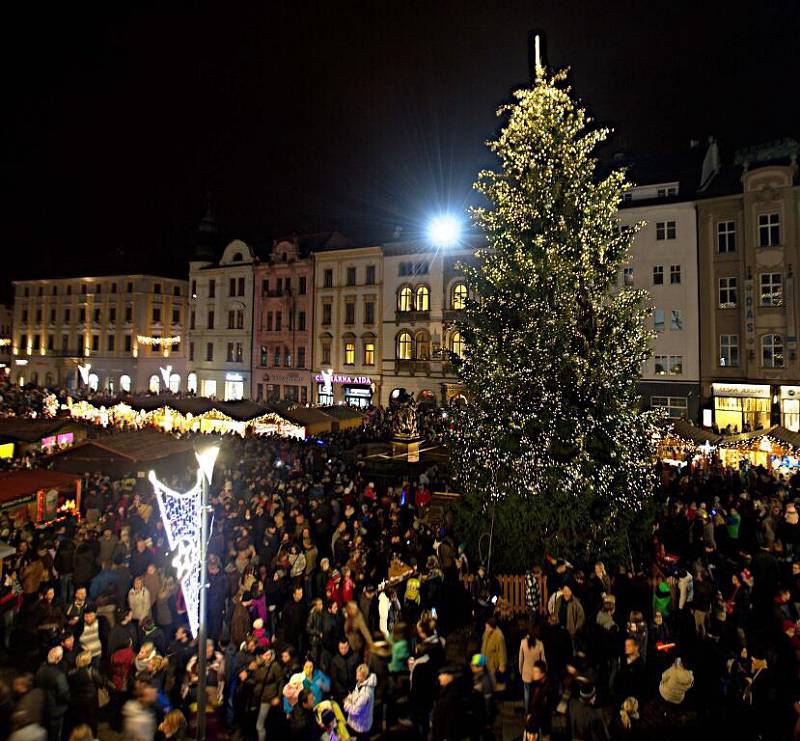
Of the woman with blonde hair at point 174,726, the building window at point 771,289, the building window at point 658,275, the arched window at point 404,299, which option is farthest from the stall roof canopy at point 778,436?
the arched window at point 404,299

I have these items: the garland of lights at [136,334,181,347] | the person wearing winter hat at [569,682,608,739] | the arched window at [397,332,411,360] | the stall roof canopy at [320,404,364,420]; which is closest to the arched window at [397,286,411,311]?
the arched window at [397,332,411,360]

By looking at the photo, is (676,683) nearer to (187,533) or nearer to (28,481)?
(187,533)

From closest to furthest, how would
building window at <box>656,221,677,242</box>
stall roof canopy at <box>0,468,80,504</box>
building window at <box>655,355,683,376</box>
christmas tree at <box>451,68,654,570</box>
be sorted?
christmas tree at <box>451,68,654,570</box>
stall roof canopy at <box>0,468,80,504</box>
building window at <box>655,355,683,376</box>
building window at <box>656,221,677,242</box>

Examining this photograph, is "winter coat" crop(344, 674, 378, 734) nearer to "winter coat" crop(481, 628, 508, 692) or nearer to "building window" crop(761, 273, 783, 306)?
"winter coat" crop(481, 628, 508, 692)

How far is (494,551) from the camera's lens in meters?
11.7

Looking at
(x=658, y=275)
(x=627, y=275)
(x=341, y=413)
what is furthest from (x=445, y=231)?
(x=341, y=413)

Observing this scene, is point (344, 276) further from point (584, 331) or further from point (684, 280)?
point (584, 331)

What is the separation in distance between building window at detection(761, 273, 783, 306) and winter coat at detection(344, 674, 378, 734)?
27.6 metres

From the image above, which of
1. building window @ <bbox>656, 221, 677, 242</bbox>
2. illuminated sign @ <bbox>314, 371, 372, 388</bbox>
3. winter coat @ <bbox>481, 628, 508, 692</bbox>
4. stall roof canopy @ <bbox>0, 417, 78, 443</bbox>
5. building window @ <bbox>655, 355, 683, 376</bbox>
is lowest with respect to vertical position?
winter coat @ <bbox>481, 628, 508, 692</bbox>

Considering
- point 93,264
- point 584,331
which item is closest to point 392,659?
point 584,331

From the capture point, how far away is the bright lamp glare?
3684 cm

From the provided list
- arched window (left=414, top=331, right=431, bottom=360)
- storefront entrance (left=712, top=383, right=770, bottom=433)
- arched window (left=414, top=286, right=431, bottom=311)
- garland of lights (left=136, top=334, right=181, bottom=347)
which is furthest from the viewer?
garland of lights (left=136, top=334, right=181, bottom=347)

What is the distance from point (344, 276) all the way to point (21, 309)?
1793 inches

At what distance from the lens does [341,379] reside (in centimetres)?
4069
